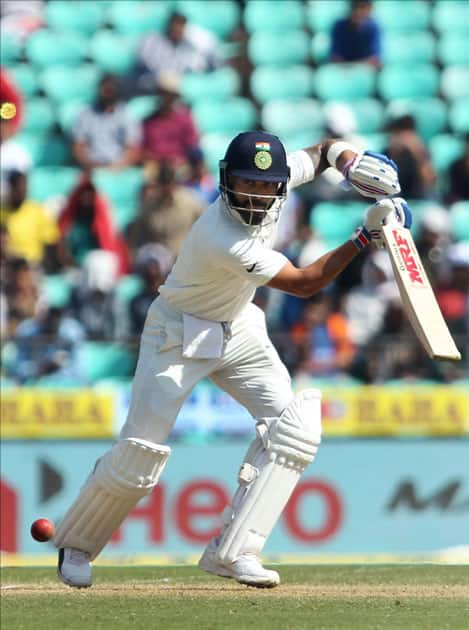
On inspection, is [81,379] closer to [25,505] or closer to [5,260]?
[25,505]

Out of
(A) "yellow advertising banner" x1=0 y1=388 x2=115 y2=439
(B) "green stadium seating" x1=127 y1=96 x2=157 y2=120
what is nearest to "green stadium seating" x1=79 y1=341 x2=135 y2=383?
(A) "yellow advertising banner" x1=0 y1=388 x2=115 y2=439

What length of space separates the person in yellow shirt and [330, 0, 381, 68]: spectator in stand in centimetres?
314

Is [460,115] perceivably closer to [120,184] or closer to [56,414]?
[120,184]

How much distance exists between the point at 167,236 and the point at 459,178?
244 cm

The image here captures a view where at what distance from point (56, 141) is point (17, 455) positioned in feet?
13.5

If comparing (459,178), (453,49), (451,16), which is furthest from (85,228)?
(451,16)

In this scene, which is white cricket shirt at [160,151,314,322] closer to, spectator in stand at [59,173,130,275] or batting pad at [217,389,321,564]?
batting pad at [217,389,321,564]

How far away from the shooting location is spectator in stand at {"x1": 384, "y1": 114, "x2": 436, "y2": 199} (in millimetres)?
11352

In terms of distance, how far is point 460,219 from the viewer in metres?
11.5

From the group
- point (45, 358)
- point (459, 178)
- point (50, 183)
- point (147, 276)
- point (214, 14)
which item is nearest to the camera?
point (45, 358)

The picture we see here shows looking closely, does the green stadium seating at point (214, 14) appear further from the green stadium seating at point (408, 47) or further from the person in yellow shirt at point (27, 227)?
the person in yellow shirt at point (27, 227)

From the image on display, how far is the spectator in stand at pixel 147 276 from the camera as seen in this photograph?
383 inches

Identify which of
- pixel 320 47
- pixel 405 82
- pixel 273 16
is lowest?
pixel 405 82

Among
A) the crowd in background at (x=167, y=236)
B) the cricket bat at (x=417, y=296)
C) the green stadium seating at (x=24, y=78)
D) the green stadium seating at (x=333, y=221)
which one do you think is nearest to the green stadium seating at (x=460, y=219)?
the crowd in background at (x=167, y=236)
